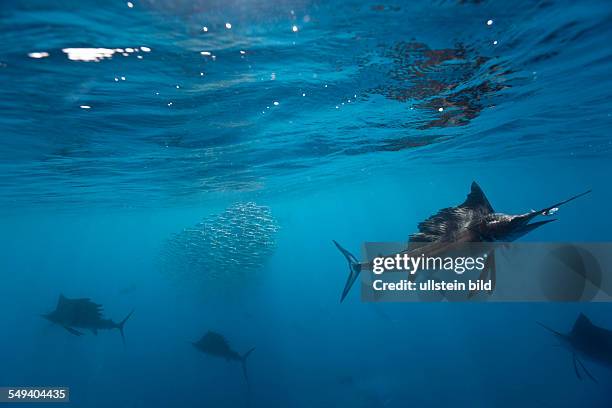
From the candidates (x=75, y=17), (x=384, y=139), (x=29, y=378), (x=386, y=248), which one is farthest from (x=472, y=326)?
(x=29, y=378)

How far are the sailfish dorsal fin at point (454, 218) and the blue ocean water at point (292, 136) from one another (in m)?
3.37

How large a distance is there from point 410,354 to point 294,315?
50.0 feet

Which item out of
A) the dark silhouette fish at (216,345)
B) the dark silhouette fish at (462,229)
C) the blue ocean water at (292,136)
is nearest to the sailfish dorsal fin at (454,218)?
the dark silhouette fish at (462,229)

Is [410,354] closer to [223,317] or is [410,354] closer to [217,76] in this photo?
[223,317]

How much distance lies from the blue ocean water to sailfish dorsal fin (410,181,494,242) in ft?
11.1

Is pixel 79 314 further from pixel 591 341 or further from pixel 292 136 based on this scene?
pixel 591 341

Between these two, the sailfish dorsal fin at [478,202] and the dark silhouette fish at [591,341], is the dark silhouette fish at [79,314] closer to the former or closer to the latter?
the sailfish dorsal fin at [478,202]

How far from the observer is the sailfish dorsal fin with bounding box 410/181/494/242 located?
6.03 meters

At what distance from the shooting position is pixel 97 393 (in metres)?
20.8

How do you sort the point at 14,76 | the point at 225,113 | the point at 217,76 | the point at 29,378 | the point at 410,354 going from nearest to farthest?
the point at 14,76
the point at 217,76
the point at 225,113
the point at 410,354
the point at 29,378

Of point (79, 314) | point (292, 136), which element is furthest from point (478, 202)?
point (79, 314)

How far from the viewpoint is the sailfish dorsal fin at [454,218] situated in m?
6.03

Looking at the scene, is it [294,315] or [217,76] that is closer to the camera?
[217,76]

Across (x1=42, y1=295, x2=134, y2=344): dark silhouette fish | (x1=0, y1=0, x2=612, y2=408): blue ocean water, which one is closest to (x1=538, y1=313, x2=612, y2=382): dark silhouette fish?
(x1=0, y1=0, x2=612, y2=408): blue ocean water
